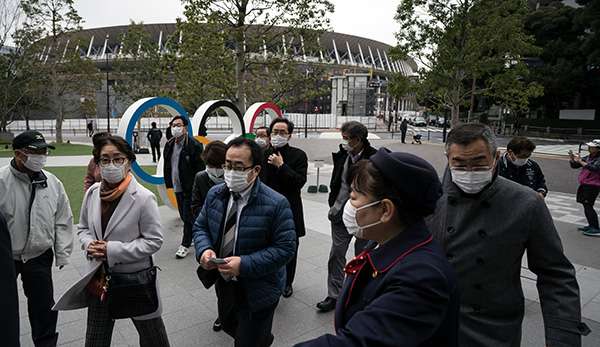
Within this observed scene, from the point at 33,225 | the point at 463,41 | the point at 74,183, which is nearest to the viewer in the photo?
the point at 33,225

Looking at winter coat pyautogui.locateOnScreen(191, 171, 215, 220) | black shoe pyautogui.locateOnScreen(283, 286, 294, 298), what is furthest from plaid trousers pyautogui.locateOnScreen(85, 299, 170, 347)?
black shoe pyautogui.locateOnScreen(283, 286, 294, 298)

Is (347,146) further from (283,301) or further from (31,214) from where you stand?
(31,214)

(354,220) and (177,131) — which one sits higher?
(177,131)

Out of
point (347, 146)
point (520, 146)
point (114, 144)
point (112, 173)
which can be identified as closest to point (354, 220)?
point (112, 173)

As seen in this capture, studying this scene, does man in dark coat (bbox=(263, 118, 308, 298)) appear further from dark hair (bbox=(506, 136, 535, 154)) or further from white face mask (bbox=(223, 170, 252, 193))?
dark hair (bbox=(506, 136, 535, 154))

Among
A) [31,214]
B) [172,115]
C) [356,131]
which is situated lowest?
[31,214]

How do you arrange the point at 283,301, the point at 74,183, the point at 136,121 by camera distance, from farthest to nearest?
1. the point at 74,183
2. the point at 136,121
3. the point at 283,301

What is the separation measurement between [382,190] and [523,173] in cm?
468

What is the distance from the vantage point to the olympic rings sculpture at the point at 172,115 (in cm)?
781

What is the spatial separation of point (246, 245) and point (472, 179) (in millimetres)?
1494

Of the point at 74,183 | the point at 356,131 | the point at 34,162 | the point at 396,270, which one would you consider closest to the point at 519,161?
the point at 356,131

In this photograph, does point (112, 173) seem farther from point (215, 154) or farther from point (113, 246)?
point (215, 154)

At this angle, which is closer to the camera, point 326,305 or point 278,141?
point 326,305

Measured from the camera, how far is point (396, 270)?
1.26 m
